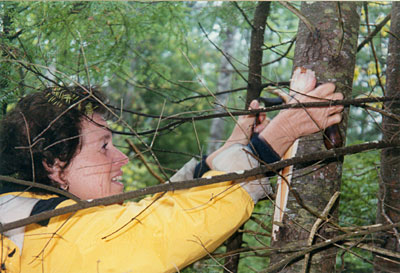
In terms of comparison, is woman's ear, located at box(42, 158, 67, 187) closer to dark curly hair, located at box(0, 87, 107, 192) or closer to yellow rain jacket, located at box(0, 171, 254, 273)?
dark curly hair, located at box(0, 87, 107, 192)

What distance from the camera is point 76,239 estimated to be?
78.4 inches

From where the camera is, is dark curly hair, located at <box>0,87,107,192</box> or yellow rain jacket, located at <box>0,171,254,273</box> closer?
yellow rain jacket, located at <box>0,171,254,273</box>

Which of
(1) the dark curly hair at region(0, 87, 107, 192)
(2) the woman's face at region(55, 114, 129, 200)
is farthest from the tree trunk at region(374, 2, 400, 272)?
(1) the dark curly hair at region(0, 87, 107, 192)

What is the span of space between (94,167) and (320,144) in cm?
131

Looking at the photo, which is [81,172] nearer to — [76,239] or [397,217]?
[76,239]

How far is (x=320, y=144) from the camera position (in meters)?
2.28

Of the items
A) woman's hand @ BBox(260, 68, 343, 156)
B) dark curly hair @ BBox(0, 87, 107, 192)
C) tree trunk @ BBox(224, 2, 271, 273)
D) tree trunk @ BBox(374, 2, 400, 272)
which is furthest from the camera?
tree trunk @ BBox(224, 2, 271, 273)

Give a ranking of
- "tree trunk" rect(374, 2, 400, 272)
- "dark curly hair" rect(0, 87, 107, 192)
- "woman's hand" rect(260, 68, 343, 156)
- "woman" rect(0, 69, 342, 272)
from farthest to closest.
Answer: "tree trunk" rect(374, 2, 400, 272)
"dark curly hair" rect(0, 87, 107, 192)
"woman's hand" rect(260, 68, 343, 156)
"woman" rect(0, 69, 342, 272)

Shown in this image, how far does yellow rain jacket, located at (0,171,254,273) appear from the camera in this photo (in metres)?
1.99

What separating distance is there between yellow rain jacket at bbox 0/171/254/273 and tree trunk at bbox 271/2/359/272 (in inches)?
16.2

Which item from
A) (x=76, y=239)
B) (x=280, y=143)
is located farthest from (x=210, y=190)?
(x=76, y=239)

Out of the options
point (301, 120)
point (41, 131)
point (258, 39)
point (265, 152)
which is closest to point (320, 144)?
point (301, 120)

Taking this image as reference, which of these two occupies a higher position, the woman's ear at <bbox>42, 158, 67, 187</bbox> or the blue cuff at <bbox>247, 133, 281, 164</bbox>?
the blue cuff at <bbox>247, 133, 281, 164</bbox>

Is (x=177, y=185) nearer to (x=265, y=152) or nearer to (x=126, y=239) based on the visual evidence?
(x=126, y=239)
